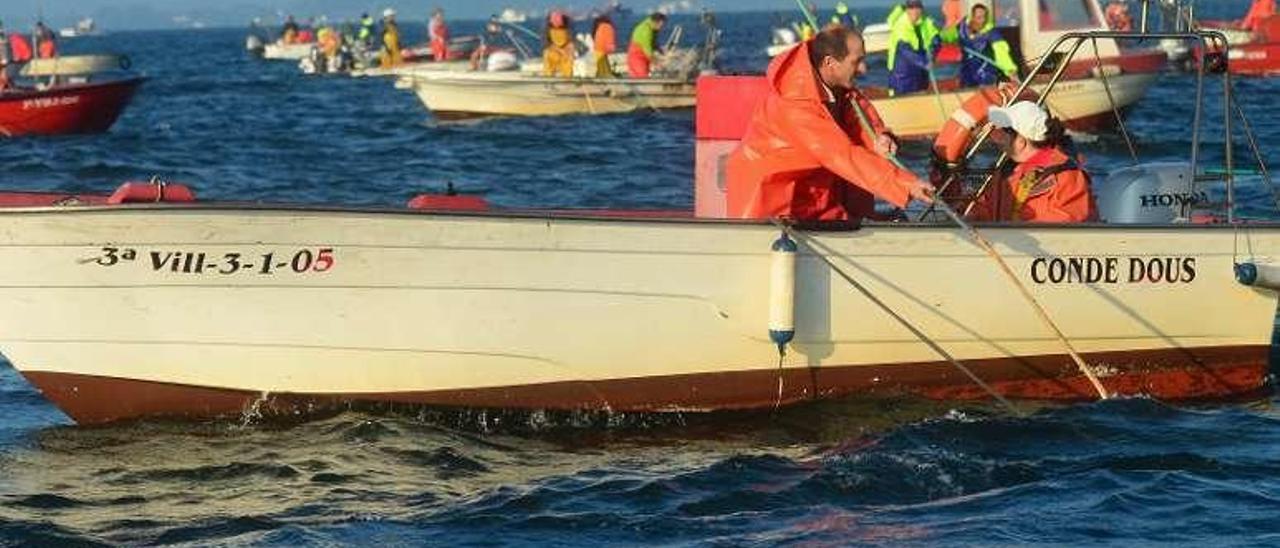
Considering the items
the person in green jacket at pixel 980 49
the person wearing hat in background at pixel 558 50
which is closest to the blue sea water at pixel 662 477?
the person in green jacket at pixel 980 49

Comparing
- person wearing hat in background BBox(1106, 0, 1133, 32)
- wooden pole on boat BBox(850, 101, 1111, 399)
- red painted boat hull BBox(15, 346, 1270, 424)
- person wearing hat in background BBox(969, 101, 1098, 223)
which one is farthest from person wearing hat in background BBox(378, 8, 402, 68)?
wooden pole on boat BBox(850, 101, 1111, 399)

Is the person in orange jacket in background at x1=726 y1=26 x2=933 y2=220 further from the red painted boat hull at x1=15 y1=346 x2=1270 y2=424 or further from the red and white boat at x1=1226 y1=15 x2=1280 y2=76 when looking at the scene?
the red and white boat at x1=1226 y1=15 x2=1280 y2=76

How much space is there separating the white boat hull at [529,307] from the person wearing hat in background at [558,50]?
2111 centimetres

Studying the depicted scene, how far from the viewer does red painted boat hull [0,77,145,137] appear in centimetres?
2494

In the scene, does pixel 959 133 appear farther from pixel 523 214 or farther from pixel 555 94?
pixel 555 94

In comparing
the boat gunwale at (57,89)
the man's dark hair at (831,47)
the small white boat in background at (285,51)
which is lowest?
the small white boat in background at (285,51)

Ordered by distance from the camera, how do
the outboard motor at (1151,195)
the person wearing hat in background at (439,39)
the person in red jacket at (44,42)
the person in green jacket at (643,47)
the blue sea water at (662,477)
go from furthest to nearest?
the person wearing hat in background at (439,39)
the person in red jacket at (44,42)
the person in green jacket at (643,47)
the outboard motor at (1151,195)
the blue sea water at (662,477)

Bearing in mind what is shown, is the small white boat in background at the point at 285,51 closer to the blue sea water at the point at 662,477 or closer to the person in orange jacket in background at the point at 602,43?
the person in orange jacket in background at the point at 602,43

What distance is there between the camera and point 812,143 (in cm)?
862

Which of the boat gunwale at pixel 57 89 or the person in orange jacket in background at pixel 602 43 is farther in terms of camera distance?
the person in orange jacket in background at pixel 602 43

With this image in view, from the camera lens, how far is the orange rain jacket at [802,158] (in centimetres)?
852

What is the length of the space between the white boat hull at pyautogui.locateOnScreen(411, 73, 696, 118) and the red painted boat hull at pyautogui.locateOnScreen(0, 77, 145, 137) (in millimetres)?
4388

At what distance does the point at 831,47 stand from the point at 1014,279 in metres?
1.16

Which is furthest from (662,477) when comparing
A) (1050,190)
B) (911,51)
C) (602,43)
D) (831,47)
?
(602,43)
